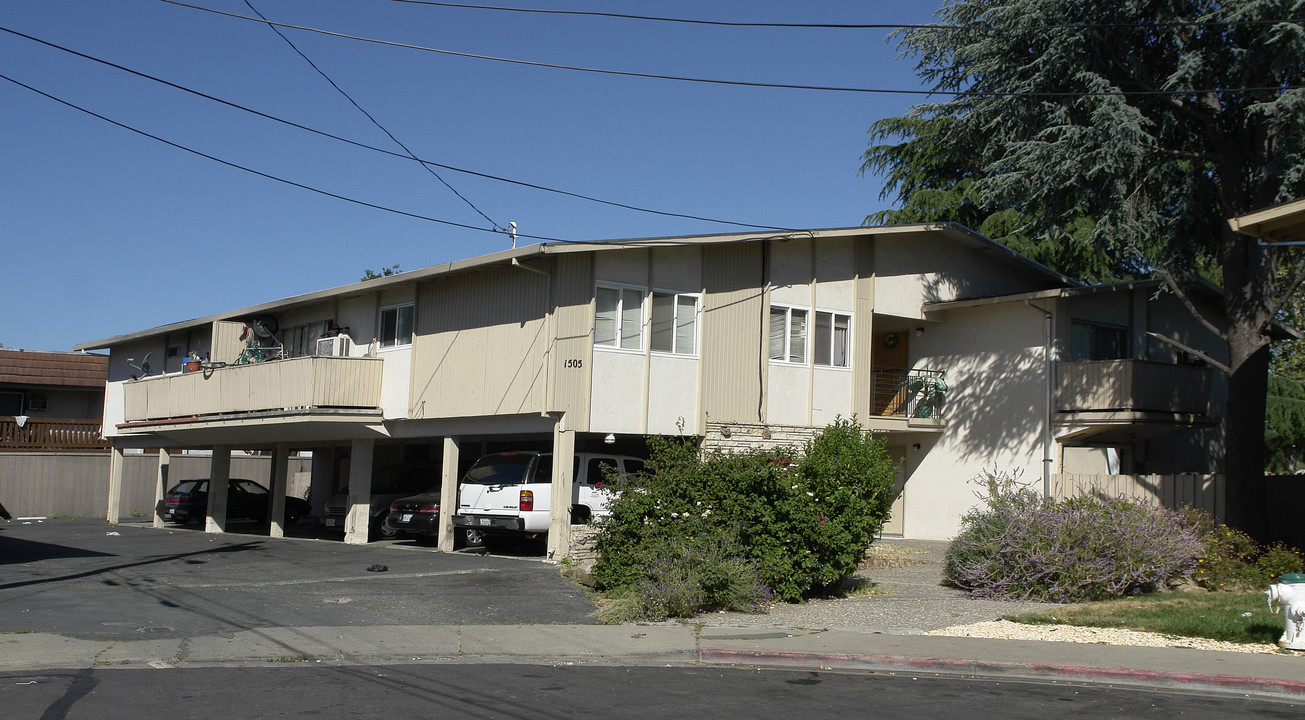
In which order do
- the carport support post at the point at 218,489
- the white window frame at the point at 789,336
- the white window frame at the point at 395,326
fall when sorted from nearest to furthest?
the white window frame at the point at 789,336 → the white window frame at the point at 395,326 → the carport support post at the point at 218,489

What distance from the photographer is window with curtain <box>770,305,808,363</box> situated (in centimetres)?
2183

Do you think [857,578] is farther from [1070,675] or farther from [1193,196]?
[1193,196]

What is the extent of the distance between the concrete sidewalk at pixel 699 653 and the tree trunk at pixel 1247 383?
25.2ft

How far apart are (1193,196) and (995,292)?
6.06m

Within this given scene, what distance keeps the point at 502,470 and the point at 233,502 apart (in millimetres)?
15528

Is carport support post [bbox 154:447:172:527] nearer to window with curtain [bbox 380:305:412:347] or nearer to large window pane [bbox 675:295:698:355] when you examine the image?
window with curtain [bbox 380:305:412:347]

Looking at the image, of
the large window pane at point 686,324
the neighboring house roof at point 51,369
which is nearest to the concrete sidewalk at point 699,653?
the large window pane at point 686,324

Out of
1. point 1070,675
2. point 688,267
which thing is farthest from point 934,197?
point 1070,675

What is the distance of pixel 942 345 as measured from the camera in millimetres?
25047

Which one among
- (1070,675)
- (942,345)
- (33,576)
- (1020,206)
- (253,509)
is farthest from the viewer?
(253,509)

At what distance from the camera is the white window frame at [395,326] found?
2292 cm

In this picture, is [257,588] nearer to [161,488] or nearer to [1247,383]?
[1247,383]

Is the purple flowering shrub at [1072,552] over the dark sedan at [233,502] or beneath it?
over

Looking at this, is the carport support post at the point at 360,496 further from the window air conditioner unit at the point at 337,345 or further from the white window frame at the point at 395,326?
the white window frame at the point at 395,326
